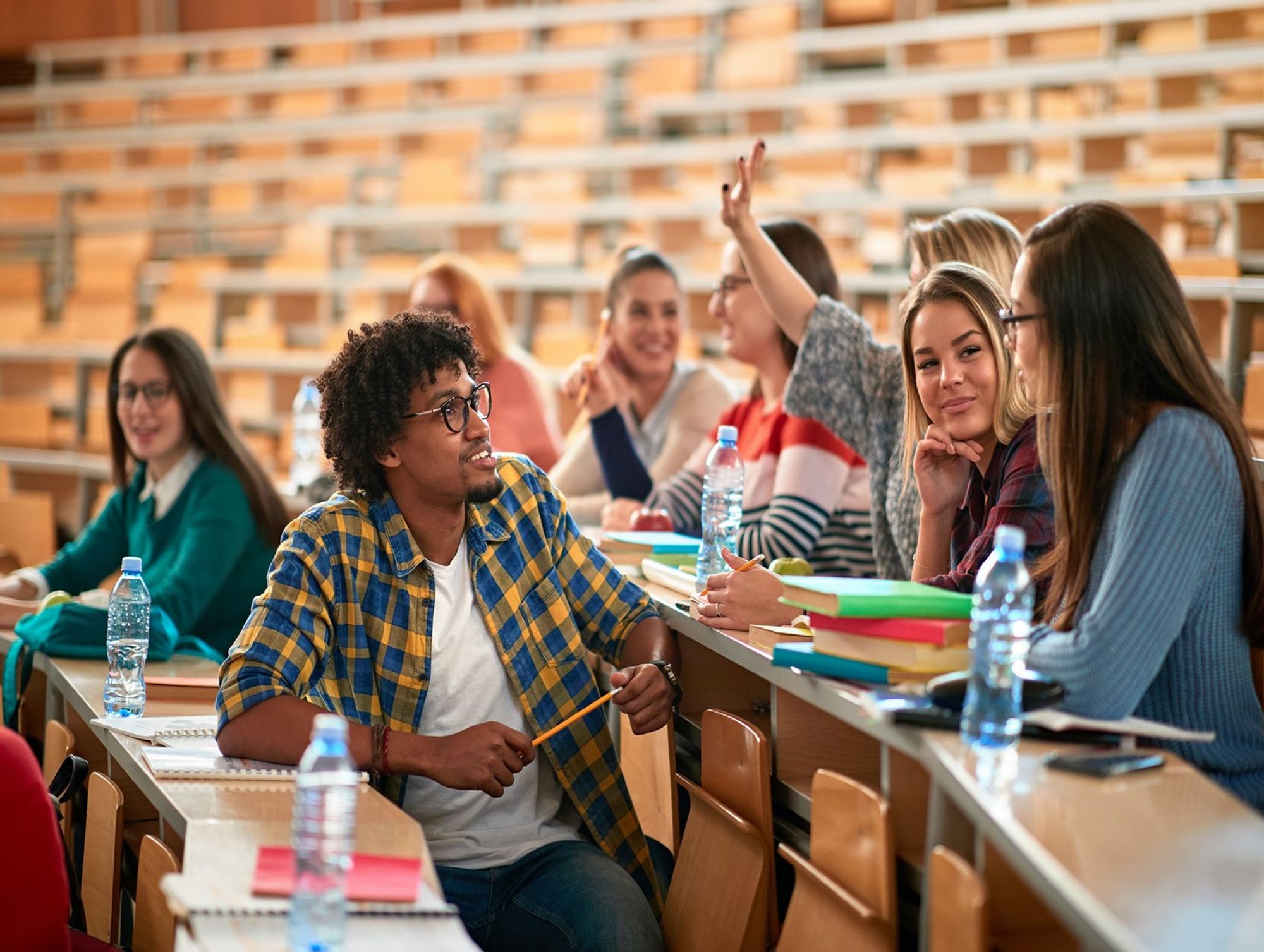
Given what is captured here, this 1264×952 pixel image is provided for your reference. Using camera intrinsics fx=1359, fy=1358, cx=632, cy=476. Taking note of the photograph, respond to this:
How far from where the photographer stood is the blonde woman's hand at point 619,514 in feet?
11.0

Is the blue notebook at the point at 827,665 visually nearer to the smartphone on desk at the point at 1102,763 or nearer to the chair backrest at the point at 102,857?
the smartphone on desk at the point at 1102,763

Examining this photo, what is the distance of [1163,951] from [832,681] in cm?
71

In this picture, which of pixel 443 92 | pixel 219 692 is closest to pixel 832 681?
pixel 219 692

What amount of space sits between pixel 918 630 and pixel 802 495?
1114 millimetres

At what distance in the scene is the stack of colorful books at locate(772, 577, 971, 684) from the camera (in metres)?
1.74

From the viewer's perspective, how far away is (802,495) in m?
2.85

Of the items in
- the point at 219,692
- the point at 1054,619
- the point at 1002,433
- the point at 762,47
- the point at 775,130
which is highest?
the point at 762,47

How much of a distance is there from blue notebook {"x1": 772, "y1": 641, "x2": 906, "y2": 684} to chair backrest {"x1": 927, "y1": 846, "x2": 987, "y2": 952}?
30 centimetres

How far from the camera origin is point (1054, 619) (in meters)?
1.73

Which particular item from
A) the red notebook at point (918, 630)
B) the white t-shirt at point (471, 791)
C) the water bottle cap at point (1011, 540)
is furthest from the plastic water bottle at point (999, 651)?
the white t-shirt at point (471, 791)

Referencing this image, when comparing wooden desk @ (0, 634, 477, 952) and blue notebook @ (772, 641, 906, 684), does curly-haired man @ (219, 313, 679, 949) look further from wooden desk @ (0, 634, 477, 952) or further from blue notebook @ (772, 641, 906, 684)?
blue notebook @ (772, 641, 906, 684)

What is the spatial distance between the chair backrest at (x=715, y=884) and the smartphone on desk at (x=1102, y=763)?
0.55 m

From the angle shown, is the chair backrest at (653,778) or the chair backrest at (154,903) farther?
the chair backrest at (653,778)

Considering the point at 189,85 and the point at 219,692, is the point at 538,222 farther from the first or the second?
the point at 219,692
